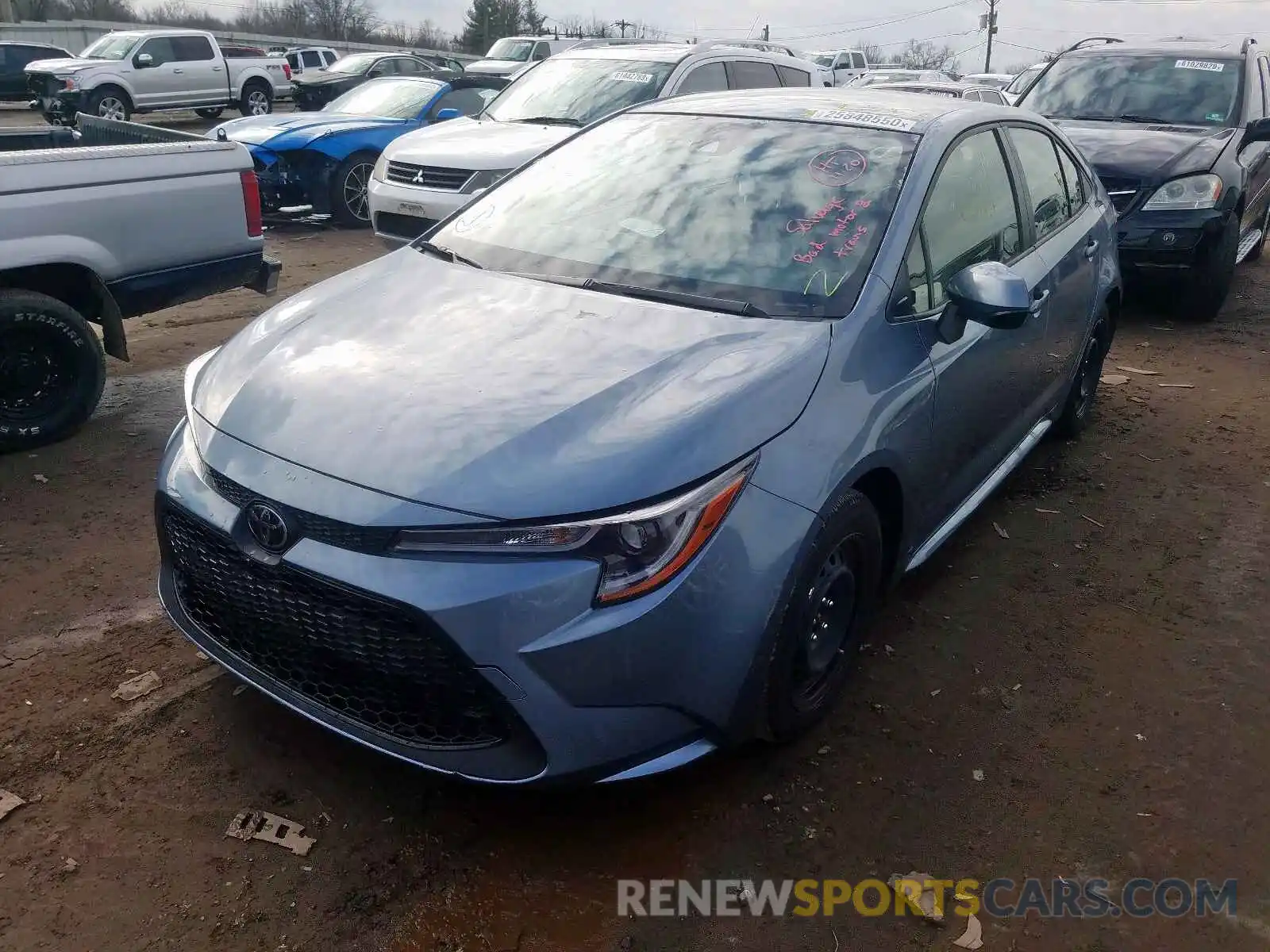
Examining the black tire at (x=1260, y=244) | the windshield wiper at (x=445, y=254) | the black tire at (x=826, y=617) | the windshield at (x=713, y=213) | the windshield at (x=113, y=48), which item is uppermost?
the windshield at (x=113, y=48)

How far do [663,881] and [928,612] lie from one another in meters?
1.72

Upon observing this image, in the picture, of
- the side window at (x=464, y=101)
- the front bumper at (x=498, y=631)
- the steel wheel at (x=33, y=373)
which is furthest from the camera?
the side window at (x=464, y=101)

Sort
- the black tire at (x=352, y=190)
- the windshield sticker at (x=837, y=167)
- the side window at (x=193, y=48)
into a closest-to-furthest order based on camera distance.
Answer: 1. the windshield sticker at (x=837, y=167)
2. the black tire at (x=352, y=190)
3. the side window at (x=193, y=48)

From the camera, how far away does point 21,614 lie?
3.56 metres

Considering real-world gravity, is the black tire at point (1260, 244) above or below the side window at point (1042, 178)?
below

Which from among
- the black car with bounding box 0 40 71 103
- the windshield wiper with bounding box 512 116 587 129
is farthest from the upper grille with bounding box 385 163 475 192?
the black car with bounding box 0 40 71 103

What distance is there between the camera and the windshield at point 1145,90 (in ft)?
26.8

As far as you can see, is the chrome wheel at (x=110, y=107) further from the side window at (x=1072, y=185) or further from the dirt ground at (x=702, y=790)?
the side window at (x=1072, y=185)

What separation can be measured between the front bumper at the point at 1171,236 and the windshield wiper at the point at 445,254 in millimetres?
5568

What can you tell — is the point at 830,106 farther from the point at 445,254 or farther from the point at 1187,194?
the point at 1187,194

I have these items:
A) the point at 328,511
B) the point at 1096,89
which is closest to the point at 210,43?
the point at 1096,89

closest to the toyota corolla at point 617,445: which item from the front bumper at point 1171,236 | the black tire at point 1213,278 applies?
the front bumper at point 1171,236

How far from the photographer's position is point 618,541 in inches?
90.7

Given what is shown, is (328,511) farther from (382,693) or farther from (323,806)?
(323,806)
